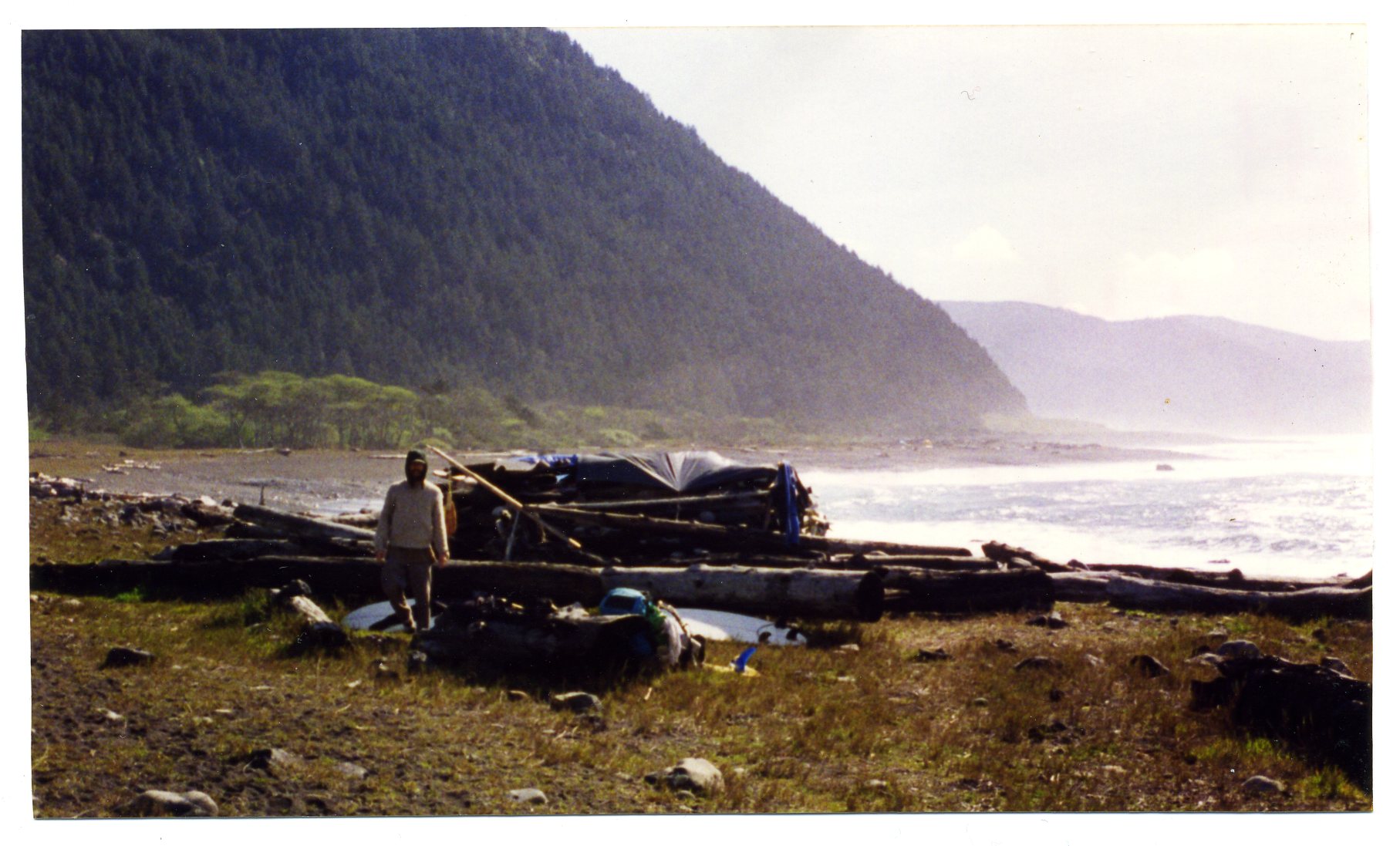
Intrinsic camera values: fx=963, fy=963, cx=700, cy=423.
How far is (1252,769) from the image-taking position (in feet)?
21.8

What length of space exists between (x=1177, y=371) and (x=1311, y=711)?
39252 millimetres

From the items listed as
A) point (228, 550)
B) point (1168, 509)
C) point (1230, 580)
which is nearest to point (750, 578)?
point (1230, 580)

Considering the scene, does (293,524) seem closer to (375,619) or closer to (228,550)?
(228,550)

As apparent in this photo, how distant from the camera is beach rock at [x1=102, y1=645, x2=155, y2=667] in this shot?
26.8 feet

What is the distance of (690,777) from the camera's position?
6.29 m

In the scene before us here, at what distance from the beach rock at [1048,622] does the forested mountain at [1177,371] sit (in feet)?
11.0

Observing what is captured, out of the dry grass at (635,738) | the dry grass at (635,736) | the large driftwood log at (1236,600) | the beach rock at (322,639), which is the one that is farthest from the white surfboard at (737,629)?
the large driftwood log at (1236,600)

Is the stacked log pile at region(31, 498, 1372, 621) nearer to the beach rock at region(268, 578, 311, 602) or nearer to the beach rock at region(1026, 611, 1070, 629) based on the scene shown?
the beach rock at region(268, 578, 311, 602)

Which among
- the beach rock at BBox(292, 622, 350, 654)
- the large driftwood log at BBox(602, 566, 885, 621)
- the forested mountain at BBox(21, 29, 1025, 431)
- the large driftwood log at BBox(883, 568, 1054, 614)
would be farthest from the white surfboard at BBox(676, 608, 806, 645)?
the forested mountain at BBox(21, 29, 1025, 431)

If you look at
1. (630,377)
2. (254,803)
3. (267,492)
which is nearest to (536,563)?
(254,803)

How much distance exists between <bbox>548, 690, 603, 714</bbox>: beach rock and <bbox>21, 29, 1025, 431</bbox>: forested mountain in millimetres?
48657

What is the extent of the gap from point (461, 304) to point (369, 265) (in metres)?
9.30

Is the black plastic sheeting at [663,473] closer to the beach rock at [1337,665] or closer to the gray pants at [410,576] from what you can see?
the gray pants at [410,576]

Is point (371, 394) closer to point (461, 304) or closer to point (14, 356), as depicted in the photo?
point (461, 304)
